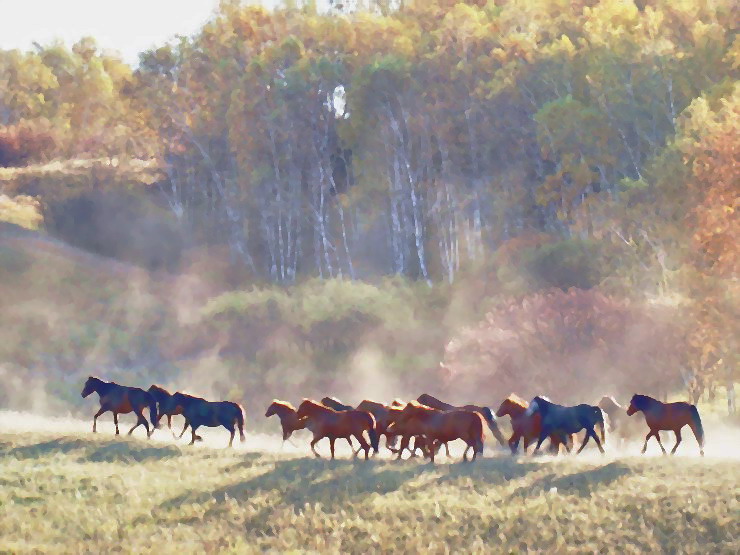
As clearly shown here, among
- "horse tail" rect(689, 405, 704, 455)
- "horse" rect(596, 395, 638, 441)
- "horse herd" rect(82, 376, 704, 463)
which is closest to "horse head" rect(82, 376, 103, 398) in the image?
"horse herd" rect(82, 376, 704, 463)

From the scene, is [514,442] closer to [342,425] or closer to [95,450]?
[342,425]

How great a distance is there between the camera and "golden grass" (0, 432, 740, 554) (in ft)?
62.1

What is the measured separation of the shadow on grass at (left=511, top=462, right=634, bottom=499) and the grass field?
2cm

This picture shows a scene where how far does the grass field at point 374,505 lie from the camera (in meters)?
A: 18.9

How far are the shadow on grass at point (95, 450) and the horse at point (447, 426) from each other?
5.59m

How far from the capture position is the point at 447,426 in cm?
2402

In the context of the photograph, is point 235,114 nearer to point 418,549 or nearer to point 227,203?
point 227,203

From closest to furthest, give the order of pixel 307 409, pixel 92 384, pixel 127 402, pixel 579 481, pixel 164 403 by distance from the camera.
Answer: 1. pixel 579 481
2. pixel 307 409
3. pixel 164 403
4. pixel 127 402
5. pixel 92 384

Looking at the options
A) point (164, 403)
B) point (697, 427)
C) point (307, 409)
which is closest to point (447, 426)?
point (307, 409)

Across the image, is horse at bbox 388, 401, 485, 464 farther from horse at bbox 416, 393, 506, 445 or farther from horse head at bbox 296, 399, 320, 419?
horse head at bbox 296, 399, 320, 419

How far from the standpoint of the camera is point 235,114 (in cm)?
6438

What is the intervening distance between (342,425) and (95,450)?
6.04m

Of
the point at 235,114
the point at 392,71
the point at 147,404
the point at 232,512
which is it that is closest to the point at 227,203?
the point at 235,114

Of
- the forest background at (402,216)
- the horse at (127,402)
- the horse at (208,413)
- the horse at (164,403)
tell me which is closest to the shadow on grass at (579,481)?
the horse at (208,413)
